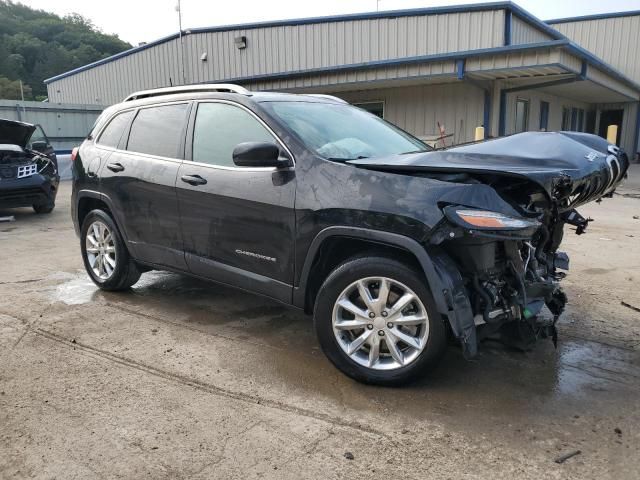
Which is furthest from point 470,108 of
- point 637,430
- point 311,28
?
point 637,430

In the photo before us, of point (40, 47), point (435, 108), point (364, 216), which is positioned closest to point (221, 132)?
point (364, 216)

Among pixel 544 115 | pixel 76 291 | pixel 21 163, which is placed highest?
pixel 544 115

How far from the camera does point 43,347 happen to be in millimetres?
3936

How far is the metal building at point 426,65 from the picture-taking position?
13266mm

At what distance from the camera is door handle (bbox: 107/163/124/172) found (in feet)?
15.7

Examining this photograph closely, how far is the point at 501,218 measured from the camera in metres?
2.88

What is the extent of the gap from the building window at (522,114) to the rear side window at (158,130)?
14.7 meters

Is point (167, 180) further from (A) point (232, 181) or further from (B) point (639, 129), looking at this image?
(B) point (639, 129)

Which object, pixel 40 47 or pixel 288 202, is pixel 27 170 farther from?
pixel 40 47

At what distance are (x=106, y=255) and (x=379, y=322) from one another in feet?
10.1

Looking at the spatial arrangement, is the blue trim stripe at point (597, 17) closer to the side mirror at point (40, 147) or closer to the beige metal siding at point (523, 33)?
the beige metal siding at point (523, 33)

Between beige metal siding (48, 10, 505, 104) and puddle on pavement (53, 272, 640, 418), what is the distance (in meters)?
13.4

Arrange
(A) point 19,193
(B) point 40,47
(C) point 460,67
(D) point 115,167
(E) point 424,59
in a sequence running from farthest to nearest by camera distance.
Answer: (B) point 40,47, (E) point 424,59, (C) point 460,67, (A) point 19,193, (D) point 115,167

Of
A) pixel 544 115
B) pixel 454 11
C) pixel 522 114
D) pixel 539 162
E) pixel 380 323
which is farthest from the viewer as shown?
pixel 544 115
